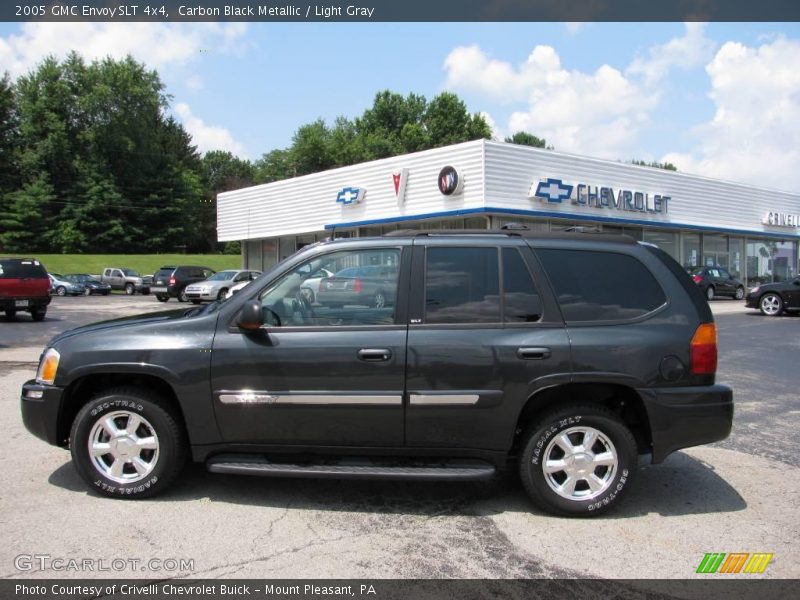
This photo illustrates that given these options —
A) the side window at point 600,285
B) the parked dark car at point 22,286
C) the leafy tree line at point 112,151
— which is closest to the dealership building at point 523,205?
the parked dark car at point 22,286

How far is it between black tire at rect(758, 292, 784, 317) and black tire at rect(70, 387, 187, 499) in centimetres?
1980

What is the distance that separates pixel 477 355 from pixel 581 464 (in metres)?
0.99

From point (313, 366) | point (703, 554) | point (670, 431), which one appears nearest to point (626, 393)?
point (670, 431)

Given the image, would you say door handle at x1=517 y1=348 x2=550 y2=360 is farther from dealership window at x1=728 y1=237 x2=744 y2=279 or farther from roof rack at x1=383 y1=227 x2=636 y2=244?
dealership window at x1=728 y1=237 x2=744 y2=279

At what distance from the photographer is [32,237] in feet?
195

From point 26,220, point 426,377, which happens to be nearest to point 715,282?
point 426,377

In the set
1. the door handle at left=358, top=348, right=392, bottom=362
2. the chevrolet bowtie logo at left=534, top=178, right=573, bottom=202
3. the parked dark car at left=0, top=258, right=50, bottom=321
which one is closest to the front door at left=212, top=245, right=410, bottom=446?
the door handle at left=358, top=348, right=392, bottom=362

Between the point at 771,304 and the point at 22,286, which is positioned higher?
the point at 22,286

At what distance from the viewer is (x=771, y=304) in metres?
19.1

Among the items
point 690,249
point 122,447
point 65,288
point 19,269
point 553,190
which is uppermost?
point 553,190

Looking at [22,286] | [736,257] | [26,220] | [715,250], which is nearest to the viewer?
[22,286]

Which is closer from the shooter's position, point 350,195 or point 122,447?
point 122,447

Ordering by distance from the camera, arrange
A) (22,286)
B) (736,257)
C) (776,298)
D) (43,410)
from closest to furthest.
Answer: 1. (43,410)
2. (22,286)
3. (776,298)
4. (736,257)

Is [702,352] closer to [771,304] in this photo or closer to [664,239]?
[771,304]
